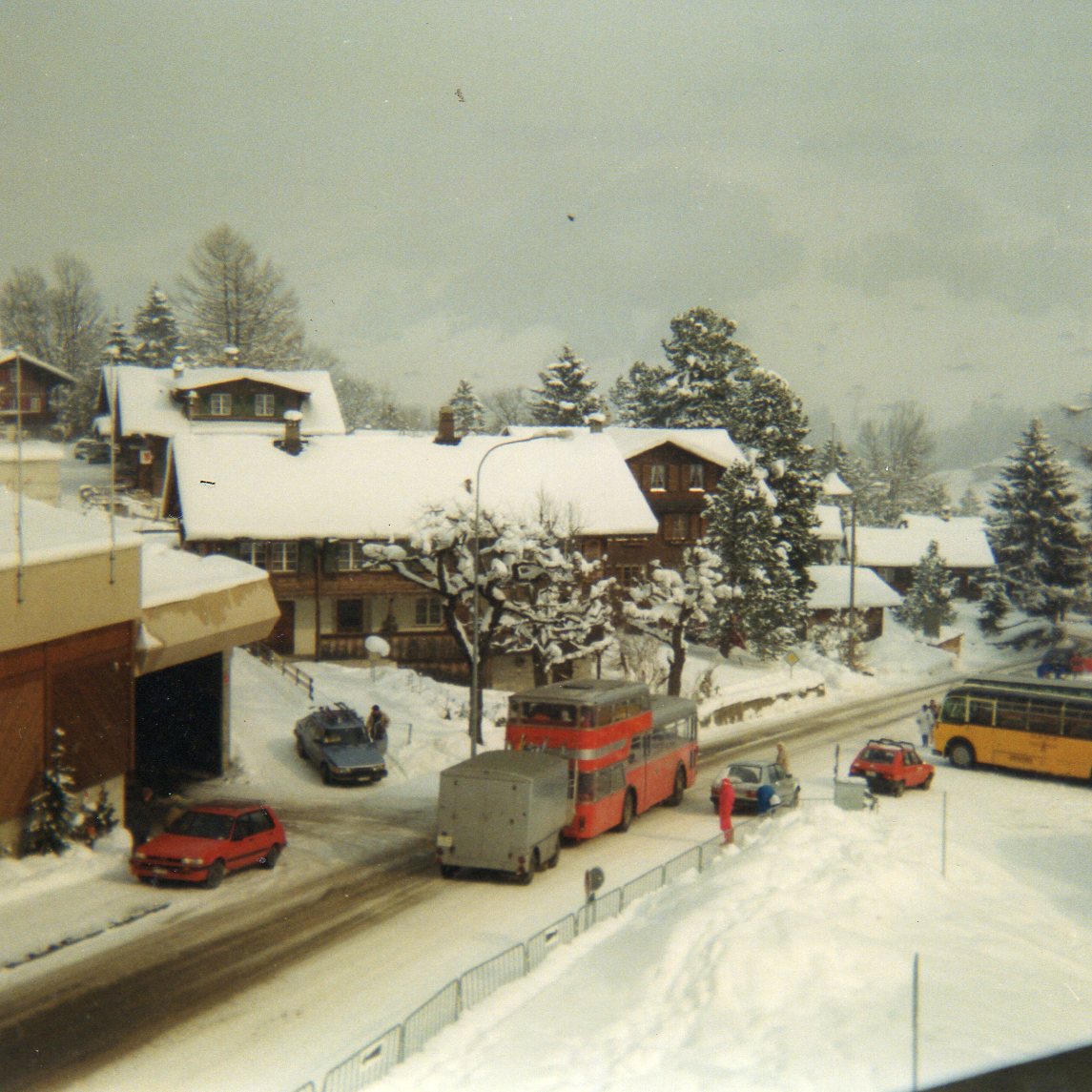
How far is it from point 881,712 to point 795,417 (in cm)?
1803

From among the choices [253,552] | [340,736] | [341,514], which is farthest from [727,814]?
[253,552]

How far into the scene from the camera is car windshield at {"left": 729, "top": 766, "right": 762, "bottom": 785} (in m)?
28.5

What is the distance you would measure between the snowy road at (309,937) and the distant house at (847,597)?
45.2 metres

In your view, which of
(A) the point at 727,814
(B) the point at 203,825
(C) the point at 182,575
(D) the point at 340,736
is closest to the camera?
(B) the point at 203,825

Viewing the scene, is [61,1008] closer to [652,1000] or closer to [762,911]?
[652,1000]

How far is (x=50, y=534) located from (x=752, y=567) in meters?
38.8

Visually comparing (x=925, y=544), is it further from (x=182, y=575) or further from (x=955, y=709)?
(x=182, y=575)

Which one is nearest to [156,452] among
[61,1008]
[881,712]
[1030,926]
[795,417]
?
[795,417]

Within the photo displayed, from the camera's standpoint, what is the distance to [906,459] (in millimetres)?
107062

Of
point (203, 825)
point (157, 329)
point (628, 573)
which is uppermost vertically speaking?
point (157, 329)

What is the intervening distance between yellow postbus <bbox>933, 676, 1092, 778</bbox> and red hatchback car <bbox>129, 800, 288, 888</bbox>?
2368cm

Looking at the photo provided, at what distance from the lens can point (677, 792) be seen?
2959 centimetres

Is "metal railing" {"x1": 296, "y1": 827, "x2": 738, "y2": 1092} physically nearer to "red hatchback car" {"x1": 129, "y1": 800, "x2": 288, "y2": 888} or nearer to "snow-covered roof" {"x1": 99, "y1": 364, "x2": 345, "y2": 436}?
"red hatchback car" {"x1": 129, "y1": 800, "x2": 288, "y2": 888}

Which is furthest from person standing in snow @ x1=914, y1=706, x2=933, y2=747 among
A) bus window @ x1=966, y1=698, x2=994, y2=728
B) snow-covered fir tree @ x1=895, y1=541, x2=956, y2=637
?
snow-covered fir tree @ x1=895, y1=541, x2=956, y2=637
